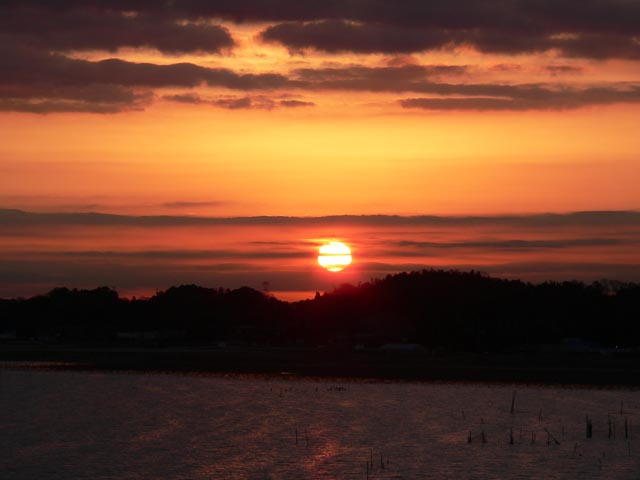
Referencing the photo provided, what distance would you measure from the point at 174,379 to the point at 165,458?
50772mm

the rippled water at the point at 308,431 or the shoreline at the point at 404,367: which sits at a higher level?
the shoreline at the point at 404,367

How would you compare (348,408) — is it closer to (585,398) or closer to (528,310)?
(585,398)

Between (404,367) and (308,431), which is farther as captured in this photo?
(404,367)

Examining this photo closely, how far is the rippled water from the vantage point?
140 ft

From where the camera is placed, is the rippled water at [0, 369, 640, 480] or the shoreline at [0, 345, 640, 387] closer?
the rippled water at [0, 369, 640, 480]

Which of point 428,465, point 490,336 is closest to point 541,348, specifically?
point 490,336

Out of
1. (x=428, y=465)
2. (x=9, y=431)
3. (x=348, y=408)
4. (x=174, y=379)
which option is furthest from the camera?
(x=174, y=379)

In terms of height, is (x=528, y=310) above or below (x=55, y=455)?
above

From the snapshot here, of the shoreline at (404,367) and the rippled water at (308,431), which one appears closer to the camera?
the rippled water at (308,431)

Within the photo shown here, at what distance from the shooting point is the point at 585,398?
251 feet

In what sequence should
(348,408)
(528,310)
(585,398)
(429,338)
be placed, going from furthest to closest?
(528,310) < (429,338) < (585,398) < (348,408)

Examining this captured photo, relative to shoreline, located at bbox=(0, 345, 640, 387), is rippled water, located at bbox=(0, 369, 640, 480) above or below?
below

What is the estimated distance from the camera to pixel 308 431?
55.9m

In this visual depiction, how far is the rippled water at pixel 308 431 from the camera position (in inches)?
1686
